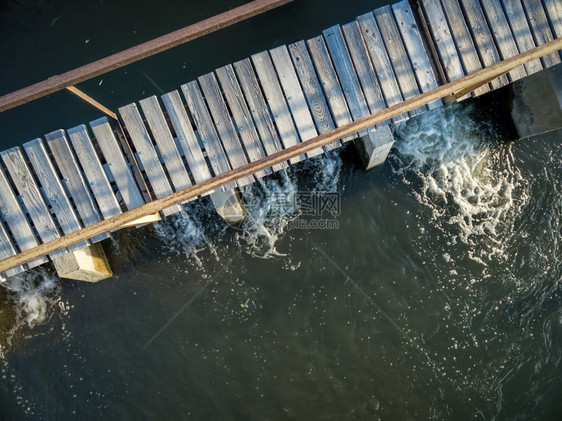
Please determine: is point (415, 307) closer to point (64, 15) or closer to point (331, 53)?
point (331, 53)

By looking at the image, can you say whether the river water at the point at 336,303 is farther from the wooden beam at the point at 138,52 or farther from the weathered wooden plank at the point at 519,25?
the wooden beam at the point at 138,52

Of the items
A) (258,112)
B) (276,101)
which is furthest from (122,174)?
(276,101)

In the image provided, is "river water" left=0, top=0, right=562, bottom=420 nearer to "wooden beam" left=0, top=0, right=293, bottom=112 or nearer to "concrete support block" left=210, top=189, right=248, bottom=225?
"concrete support block" left=210, top=189, right=248, bottom=225

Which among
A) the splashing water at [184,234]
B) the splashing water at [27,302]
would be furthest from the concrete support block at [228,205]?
the splashing water at [27,302]

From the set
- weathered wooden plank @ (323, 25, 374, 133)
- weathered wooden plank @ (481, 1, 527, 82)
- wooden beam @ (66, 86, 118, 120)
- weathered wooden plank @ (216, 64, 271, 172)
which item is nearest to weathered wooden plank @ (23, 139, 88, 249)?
wooden beam @ (66, 86, 118, 120)

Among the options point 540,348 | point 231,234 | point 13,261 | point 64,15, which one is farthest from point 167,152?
point 540,348

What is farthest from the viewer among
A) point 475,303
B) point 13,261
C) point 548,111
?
point 475,303

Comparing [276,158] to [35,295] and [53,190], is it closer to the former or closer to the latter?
[53,190]
